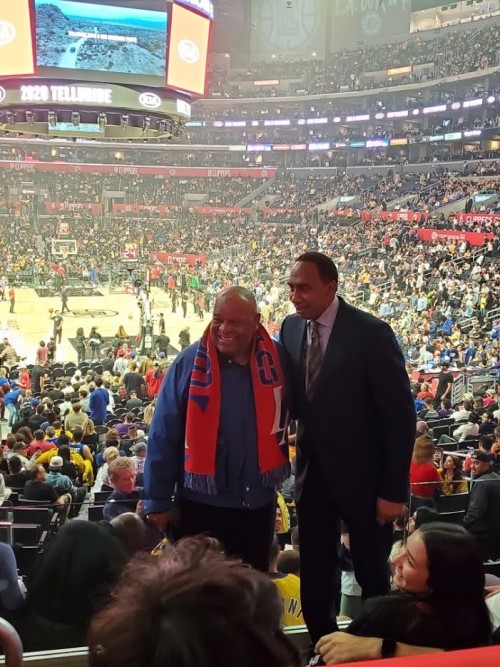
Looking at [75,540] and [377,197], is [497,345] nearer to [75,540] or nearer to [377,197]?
[75,540]

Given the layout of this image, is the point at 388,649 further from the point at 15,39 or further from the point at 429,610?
the point at 15,39

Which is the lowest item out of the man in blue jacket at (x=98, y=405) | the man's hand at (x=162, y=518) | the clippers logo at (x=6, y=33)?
the man in blue jacket at (x=98, y=405)

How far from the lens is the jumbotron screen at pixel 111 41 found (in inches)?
539

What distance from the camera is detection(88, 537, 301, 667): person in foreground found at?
1009mm

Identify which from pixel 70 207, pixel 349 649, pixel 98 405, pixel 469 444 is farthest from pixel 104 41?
pixel 70 207

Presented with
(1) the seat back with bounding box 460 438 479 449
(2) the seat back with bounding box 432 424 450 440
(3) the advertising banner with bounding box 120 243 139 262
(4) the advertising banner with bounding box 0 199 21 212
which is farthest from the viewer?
(4) the advertising banner with bounding box 0 199 21 212

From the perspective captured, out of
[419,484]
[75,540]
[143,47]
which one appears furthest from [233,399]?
[143,47]

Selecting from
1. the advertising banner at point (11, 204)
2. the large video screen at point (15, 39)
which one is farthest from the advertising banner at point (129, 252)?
the large video screen at point (15, 39)

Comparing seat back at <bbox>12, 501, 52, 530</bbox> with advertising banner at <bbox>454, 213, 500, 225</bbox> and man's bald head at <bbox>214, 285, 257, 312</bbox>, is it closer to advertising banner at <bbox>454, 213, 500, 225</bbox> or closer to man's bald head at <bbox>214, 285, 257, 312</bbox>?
man's bald head at <bbox>214, 285, 257, 312</bbox>

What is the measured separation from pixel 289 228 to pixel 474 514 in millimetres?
37634

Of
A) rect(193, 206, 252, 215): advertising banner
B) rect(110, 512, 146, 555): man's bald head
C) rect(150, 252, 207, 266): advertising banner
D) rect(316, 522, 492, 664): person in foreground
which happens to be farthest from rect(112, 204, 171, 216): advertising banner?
rect(316, 522, 492, 664): person in foreground

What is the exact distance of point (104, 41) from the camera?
565 inches

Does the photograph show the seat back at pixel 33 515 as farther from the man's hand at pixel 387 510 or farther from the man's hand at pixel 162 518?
the man's hand at pixel 387 510

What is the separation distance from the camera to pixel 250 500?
2.81 metres
